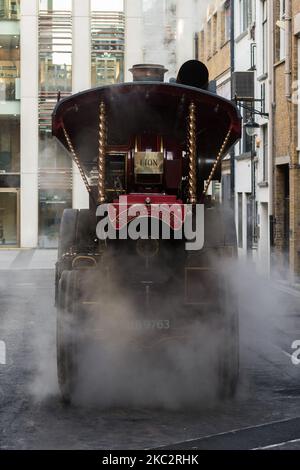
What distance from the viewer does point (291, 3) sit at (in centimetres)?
2209

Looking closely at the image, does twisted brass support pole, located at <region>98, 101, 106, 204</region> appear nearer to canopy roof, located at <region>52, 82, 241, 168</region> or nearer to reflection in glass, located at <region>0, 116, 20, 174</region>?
canopy roof, located at <region>52, 82, 241, 168</region>

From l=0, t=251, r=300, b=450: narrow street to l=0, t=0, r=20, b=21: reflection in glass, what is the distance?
15.7 meters

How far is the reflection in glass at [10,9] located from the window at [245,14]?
252 inches

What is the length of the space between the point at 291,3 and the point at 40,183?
16782mm

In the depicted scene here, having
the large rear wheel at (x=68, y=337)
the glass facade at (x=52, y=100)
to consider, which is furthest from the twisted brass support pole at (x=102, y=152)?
the glass facade at (x=52, y=100)

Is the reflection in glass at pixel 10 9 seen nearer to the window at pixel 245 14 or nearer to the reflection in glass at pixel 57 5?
the reflection in glass at pixel 57 5

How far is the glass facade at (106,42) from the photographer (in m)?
17.0

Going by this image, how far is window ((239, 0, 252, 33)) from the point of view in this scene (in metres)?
27.8

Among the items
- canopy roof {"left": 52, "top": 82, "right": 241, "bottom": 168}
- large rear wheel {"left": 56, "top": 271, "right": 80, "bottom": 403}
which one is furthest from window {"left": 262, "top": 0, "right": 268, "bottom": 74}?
large rear wheel {"left": 56, "top": 271, "right": 80, "bottom": 403}

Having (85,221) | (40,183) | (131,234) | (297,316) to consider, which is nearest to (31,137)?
(40,183)

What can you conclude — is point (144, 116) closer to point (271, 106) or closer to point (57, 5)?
point (57, 5)
